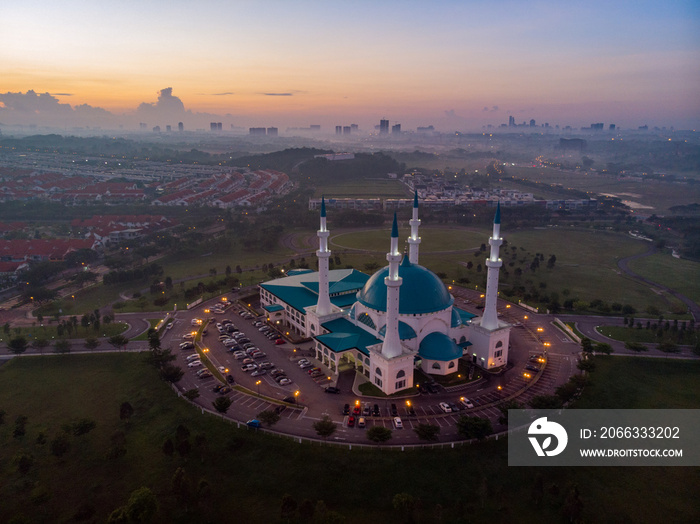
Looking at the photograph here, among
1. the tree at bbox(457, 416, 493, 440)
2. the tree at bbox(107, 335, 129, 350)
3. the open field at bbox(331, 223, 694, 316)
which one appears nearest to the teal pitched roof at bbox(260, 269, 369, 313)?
the tree at bbox(107, 335, 129, 350)

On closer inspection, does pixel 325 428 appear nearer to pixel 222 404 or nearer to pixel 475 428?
pixel 222 404

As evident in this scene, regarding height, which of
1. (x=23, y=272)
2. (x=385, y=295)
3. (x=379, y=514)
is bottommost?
(x=379, y=514)

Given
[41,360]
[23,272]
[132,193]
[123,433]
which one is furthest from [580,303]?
[132,193]

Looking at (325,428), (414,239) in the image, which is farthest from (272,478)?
(414,239)

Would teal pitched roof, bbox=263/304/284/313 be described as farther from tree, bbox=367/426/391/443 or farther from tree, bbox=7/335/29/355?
tree, bbox=7/335/29/355

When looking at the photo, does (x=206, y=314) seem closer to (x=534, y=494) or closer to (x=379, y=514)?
(x=379, y=514)

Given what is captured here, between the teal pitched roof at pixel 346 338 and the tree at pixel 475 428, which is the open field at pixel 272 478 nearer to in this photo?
the tree at pixel 475 428
